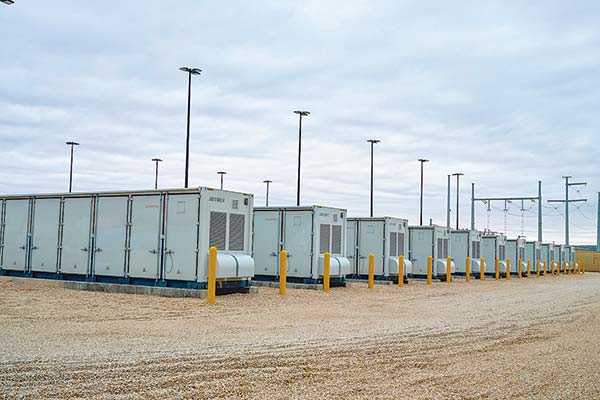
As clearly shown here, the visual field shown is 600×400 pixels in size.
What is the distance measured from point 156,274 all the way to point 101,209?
10.1 feet

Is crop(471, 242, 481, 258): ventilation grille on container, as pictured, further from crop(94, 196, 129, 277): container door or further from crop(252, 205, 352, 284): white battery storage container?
crop(94, 196, 129, 277): container door

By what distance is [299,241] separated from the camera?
23.4 meters

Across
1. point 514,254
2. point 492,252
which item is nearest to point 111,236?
point 492,252

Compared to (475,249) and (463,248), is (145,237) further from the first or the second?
(475,249)

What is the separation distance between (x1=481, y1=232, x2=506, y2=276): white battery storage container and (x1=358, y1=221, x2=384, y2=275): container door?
1653 centimetres

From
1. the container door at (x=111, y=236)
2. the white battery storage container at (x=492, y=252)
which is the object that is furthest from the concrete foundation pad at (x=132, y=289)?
the white battery storage container at (x=492, y=252)

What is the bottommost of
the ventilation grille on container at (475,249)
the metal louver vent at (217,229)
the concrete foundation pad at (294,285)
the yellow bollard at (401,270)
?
the concrete foundation pad at (294,285)

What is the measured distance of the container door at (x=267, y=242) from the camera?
77.6 ft

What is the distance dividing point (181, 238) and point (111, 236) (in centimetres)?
284

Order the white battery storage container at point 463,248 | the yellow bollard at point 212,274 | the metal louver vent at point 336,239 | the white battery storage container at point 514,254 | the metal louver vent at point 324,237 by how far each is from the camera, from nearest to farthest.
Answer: the yellow bollard at point 212,274
the metal louver vent at point 324,237
the metal louver vent at point 336,239
the white battery storage container at point 463,248
the white battery storage container at point 514,254

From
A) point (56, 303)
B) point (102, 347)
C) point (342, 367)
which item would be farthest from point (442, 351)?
point (56, 303)

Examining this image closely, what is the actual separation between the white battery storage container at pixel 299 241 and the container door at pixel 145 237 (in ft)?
18.7

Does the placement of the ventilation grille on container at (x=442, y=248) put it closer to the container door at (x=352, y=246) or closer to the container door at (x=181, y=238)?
the container door at (x=352, y=246)

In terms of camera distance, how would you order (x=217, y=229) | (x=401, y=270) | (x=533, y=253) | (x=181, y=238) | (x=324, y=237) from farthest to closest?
(x=533, y=253) < (x=401, y=270) < (x=324, y=237) < (x=217, y=229) < (x=181, y=238)
